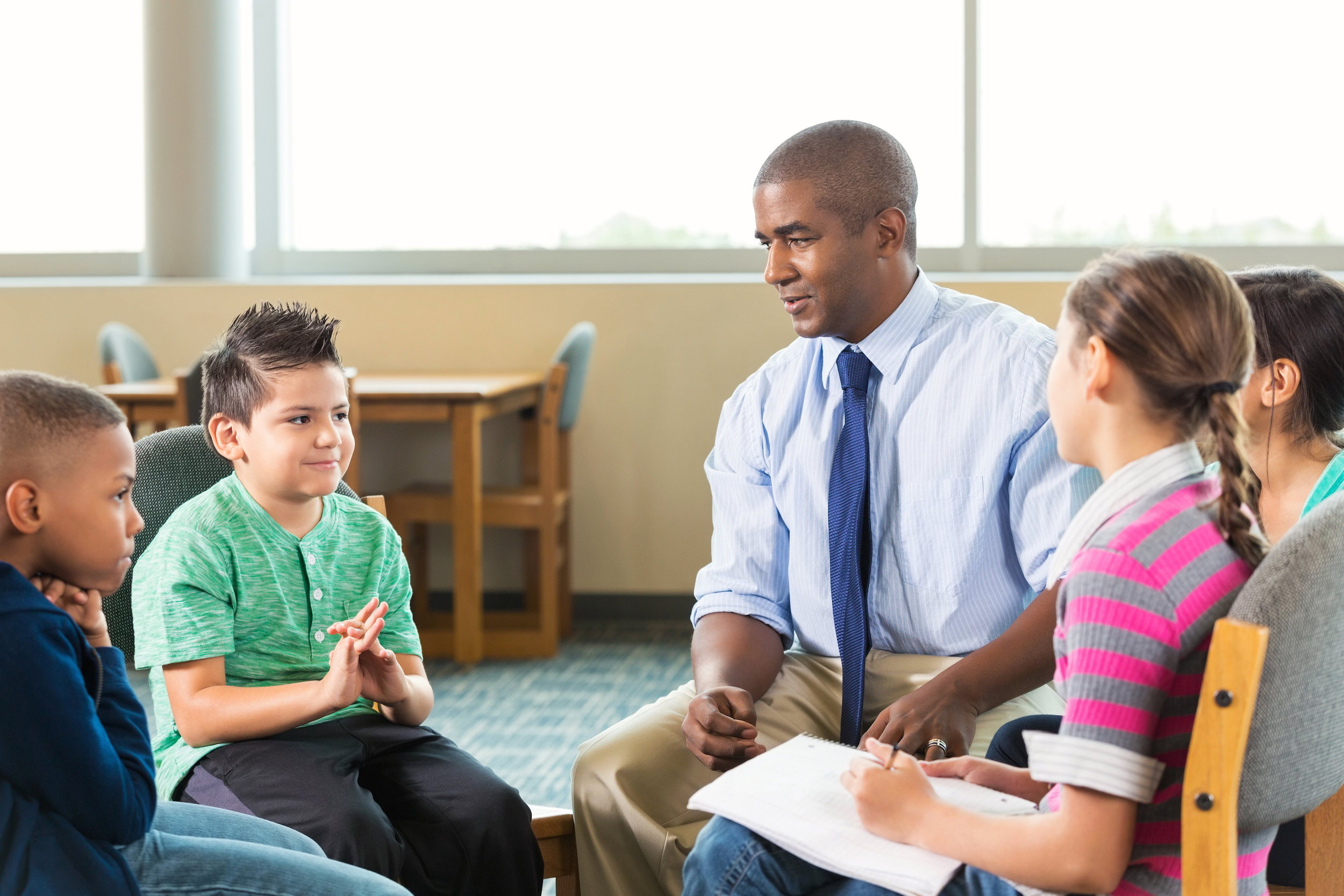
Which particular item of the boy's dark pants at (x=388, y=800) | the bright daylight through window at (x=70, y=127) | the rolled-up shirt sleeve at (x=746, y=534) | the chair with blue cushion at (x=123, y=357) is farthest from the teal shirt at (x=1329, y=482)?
the bright daylight through window at (x=70, y=127)

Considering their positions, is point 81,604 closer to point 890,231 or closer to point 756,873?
point 756,873

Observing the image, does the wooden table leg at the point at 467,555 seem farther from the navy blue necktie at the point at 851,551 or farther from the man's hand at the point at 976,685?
the man's hand at the point at 976,685

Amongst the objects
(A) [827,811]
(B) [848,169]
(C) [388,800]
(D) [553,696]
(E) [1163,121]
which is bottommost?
(D) [553,696]

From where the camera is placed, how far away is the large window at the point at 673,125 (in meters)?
3.86

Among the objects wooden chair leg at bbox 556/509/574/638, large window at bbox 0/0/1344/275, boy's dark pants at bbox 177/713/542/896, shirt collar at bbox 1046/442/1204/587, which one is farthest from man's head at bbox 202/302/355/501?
large window at bbox 0/0/1344/275

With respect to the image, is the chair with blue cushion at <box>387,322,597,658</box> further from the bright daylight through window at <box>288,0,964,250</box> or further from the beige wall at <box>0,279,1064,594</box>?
the bright daylight through window at <box>288,0,964,250</box>

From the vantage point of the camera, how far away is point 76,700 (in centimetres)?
90

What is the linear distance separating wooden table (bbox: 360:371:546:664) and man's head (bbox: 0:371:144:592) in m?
2.22

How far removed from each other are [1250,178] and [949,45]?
109 cm

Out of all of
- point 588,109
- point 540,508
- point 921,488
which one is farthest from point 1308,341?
point 588,109

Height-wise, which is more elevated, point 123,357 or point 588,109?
point 588,109

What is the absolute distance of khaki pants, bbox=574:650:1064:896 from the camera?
133 centimetres

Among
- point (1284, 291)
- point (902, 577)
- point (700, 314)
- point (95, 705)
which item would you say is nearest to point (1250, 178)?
point (700, 314)

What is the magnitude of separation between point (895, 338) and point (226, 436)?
2.84ft
